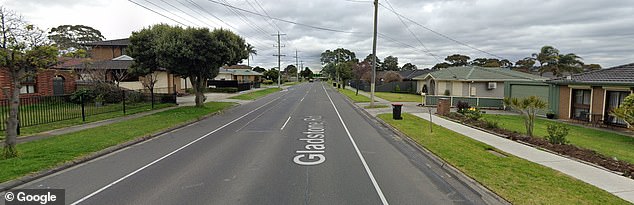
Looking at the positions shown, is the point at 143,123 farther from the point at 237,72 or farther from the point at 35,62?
the point at 237,72

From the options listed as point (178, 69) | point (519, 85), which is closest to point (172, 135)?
point (178, 69)

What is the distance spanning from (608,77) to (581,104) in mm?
1963

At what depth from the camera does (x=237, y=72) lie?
7212 centimetres

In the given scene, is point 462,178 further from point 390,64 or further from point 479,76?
point 390,64

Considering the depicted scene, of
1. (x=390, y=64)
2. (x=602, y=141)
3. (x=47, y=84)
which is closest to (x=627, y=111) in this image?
(x=602, y=141)

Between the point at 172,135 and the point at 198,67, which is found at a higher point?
the point at 198,67

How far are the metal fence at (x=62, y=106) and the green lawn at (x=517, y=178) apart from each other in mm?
12989

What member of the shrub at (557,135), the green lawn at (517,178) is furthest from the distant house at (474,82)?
the green lawn at (517,178)

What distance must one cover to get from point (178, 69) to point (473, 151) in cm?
1855

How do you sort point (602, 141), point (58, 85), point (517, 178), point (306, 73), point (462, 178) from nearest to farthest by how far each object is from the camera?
point (517, 178)
point (462, 178)
point (602, 141)
point (58, 85)
point (306, 73)

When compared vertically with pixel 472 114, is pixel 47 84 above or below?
above

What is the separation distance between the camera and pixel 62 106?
18.9m

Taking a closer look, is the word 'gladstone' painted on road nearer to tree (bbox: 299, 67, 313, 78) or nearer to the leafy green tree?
the leafy green tree

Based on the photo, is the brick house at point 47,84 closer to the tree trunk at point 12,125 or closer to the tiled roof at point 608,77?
the tree trunk at point 12,125
